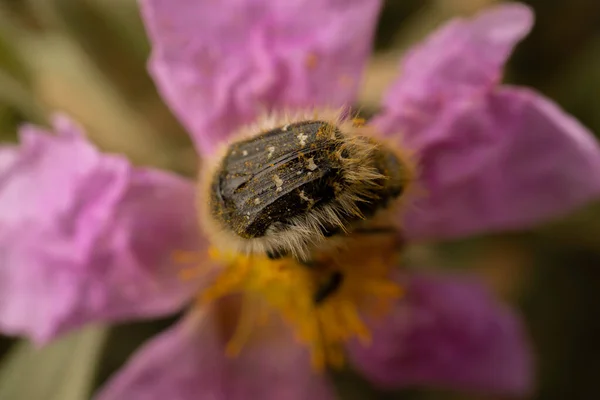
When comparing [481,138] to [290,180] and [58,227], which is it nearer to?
[290,180]

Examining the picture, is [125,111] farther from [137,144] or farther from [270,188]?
[270,188]

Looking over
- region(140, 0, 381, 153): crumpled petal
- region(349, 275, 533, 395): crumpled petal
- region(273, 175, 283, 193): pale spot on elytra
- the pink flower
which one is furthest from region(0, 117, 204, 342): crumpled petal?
region(349, 275, 533, 395): crumpled petal

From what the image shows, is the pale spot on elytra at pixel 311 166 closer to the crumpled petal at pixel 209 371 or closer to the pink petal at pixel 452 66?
the pink petal at pixel 452 66

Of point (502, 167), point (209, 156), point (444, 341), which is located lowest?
point (444, 341)

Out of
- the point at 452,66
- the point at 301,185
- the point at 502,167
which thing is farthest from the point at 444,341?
the point at 301,185

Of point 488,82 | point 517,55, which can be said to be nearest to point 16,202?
point 488,82

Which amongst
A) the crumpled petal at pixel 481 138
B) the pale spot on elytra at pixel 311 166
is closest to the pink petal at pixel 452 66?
the crumpled petal at pixel 481 138
